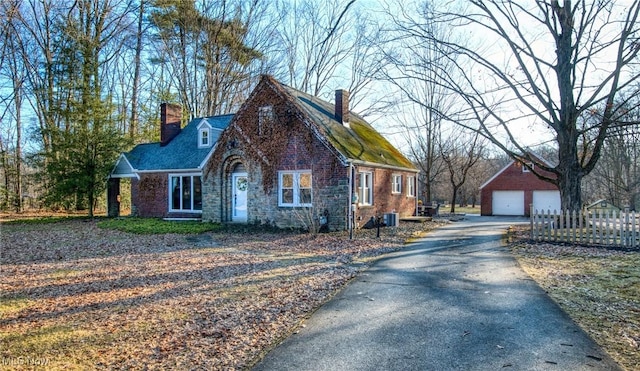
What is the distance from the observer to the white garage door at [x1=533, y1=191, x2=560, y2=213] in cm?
3120

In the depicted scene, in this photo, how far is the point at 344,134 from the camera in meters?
19.8

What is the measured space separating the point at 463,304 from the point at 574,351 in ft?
6.60

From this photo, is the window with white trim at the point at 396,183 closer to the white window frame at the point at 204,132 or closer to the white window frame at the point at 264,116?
the white window frame at the point at 264,116

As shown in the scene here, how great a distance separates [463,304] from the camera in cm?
661

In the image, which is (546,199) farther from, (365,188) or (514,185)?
(365,188)

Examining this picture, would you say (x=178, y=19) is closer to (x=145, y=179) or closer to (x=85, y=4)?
(x=85, y=4)

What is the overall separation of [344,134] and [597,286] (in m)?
13.4

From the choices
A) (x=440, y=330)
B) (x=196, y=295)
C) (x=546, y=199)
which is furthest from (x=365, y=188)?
(x=546, y=199)

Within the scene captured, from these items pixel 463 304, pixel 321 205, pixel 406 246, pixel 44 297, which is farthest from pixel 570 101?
pixel 44 297

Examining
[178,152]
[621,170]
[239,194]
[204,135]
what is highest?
[204,135]

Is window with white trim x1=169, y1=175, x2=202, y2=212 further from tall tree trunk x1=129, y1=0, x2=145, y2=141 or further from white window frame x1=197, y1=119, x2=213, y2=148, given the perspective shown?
tall tree trunk x1=129, y1=0, x2=145, y2=141

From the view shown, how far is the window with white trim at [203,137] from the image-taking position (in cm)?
2328

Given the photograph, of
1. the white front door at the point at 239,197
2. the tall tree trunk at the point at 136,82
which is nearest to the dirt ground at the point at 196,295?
the white front door at the point at 239,197

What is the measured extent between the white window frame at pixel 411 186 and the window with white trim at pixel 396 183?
1.54 metres
